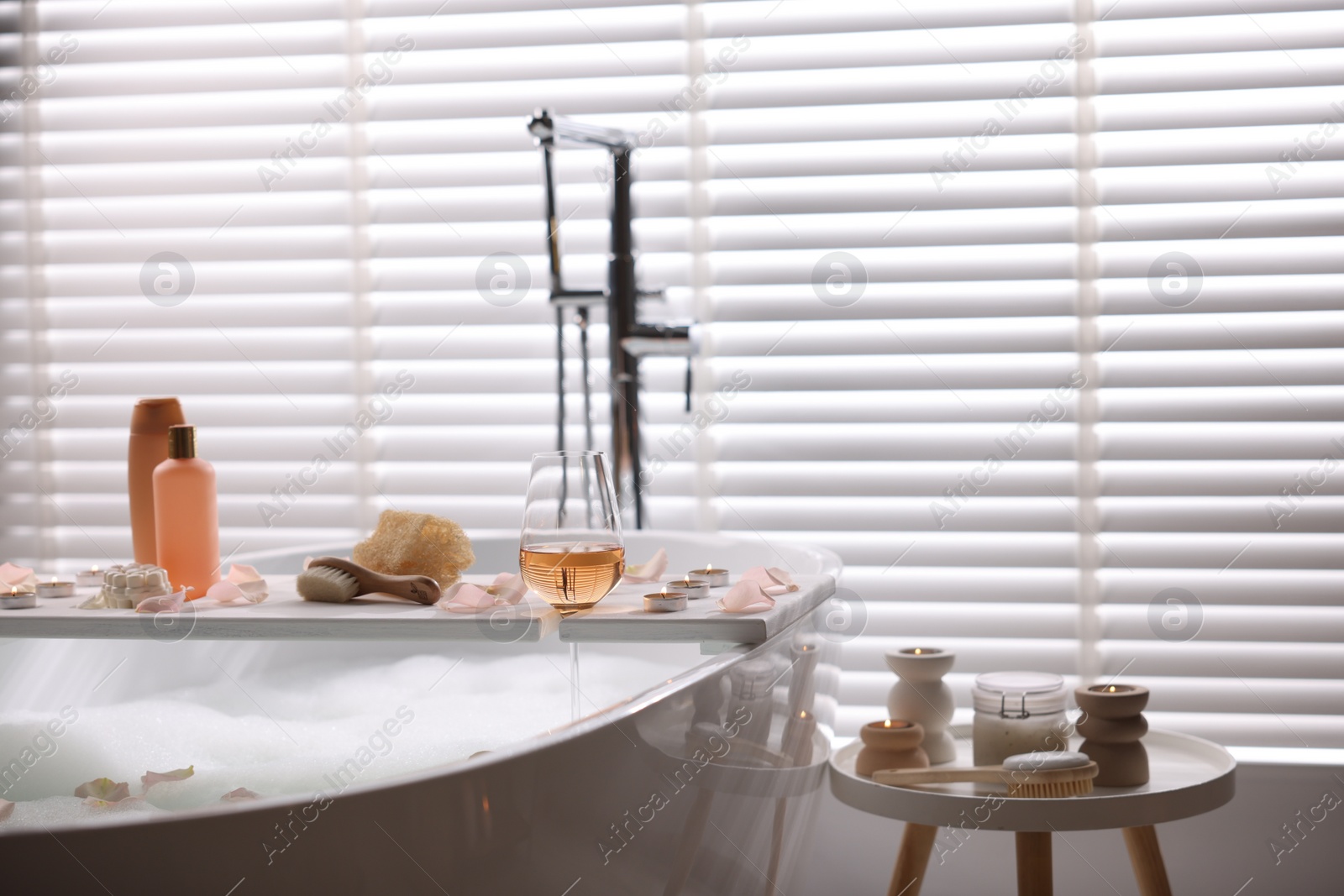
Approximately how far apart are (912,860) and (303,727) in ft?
2.47

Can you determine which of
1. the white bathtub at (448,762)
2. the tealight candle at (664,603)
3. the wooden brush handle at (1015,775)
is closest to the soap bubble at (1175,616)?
the wooden brush handle at (1015,775)

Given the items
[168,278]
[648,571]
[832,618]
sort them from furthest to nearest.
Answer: [168,278] < [832,618] < [648,571]

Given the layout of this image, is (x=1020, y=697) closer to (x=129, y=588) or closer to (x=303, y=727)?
(x=303, y=727)

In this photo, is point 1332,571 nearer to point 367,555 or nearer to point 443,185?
point 367,555

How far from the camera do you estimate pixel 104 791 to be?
0.96 metres

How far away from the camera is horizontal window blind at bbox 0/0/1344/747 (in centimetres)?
175

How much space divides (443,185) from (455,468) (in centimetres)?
50

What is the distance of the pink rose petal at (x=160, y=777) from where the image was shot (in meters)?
0.97

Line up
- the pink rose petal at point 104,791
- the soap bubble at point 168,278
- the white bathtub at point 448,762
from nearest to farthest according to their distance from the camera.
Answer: the white bathtub at point 448,762, the pink rose petal at point 104,791, the soap bubble at point 168,278

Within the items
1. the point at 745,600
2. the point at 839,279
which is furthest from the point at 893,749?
the point at 839,279

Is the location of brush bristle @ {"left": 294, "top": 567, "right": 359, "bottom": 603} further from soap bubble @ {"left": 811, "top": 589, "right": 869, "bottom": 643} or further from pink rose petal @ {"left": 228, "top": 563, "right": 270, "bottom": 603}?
soap bubble @ {"left": 811, "top": 589, "right": 869, "bottom": 643}

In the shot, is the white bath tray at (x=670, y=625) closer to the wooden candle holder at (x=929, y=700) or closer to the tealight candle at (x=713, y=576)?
the tealight candle at (x=713, y=576)

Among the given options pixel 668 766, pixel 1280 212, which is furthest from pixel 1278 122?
pixel 668 766

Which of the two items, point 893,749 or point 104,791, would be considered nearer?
point 104,791
